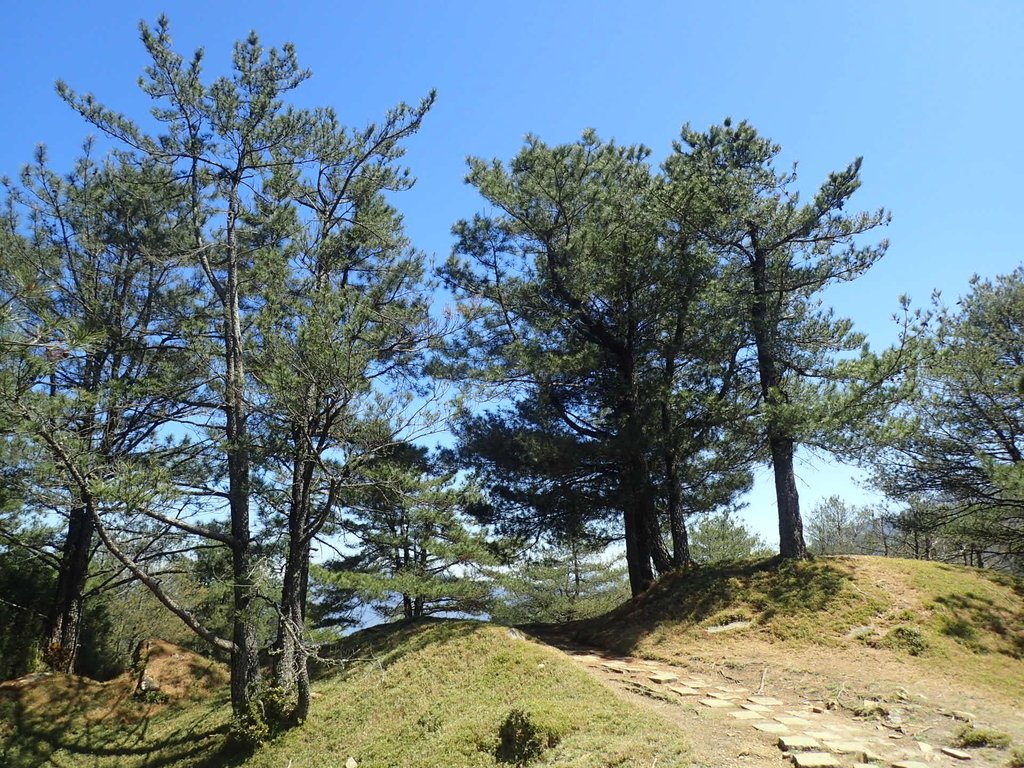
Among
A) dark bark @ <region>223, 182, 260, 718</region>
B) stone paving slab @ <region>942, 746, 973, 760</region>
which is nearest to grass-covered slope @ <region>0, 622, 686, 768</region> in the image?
dark bark @ <region>223, 182, 260, 718</region>

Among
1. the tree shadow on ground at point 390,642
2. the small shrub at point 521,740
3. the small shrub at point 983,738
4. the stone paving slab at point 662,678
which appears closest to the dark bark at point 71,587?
the tree shadow on ground at point 390,642

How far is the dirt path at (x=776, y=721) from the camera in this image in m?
5.32

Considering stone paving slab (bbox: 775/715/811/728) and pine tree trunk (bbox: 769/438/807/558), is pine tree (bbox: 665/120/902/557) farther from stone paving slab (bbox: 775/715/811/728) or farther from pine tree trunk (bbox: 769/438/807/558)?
stone paving slab (bbox: 775/715/811/728)

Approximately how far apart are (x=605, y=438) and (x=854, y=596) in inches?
207

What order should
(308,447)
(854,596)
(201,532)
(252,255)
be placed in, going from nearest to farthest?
(308,447) → (201,532) → (854,596) → (252,255)

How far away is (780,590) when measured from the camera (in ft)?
36.6

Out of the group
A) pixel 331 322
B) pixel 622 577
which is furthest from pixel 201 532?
pixel 622 577

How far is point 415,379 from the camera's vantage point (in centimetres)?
1372

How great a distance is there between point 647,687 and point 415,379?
26.3ft

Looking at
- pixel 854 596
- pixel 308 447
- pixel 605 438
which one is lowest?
pixel 854 596

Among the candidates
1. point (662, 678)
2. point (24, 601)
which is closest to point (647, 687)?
point (662, 678)

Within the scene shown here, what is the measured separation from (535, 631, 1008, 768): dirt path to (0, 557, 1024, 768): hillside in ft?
0.12

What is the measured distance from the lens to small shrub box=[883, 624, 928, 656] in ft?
29.3

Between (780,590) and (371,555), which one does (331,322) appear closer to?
(371,555)
